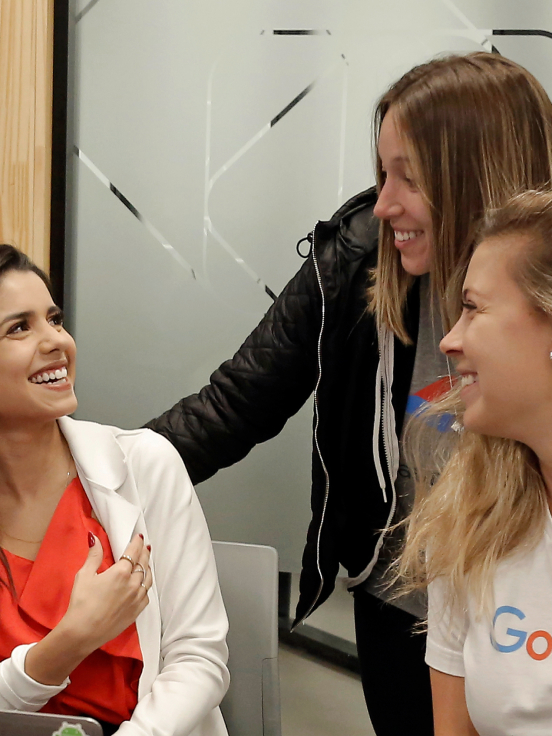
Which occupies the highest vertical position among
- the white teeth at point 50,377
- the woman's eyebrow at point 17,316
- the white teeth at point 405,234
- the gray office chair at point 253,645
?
the white teeth at point 405,234

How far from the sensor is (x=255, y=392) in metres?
1.82

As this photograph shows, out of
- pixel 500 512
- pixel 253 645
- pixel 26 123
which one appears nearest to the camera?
pixel 500 512

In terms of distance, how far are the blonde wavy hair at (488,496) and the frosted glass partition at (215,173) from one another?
1228mm

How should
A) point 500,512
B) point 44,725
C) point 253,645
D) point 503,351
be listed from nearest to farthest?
point 44,725
point 503,351
point 500,512
point 253,645

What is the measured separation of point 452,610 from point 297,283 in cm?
78

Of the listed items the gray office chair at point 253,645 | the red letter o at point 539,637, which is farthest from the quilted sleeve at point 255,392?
the red letter o at point 539,637

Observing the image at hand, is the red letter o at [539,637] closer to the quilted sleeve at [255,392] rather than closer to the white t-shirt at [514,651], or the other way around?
the white t-shirt at [514,651]

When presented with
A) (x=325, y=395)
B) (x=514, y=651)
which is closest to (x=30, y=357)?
(x=325, y=395)

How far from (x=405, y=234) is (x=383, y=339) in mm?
225

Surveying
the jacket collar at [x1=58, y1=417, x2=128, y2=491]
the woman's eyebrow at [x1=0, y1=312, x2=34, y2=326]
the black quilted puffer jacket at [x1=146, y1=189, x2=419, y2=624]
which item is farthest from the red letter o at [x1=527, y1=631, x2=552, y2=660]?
the woman's eyebrow at [x1=0, y1=312, x2=34, y2=326]

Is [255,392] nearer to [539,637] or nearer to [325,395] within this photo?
[325,395]

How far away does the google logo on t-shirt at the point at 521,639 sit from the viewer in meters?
1.17

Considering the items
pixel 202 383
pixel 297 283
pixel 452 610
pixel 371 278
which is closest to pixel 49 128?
pixel 202 383

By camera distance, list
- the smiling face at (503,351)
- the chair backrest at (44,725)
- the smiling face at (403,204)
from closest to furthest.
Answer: the chair backrest at (44,725) → the smiling face at (503,351) → the smiling face at (403,204)
